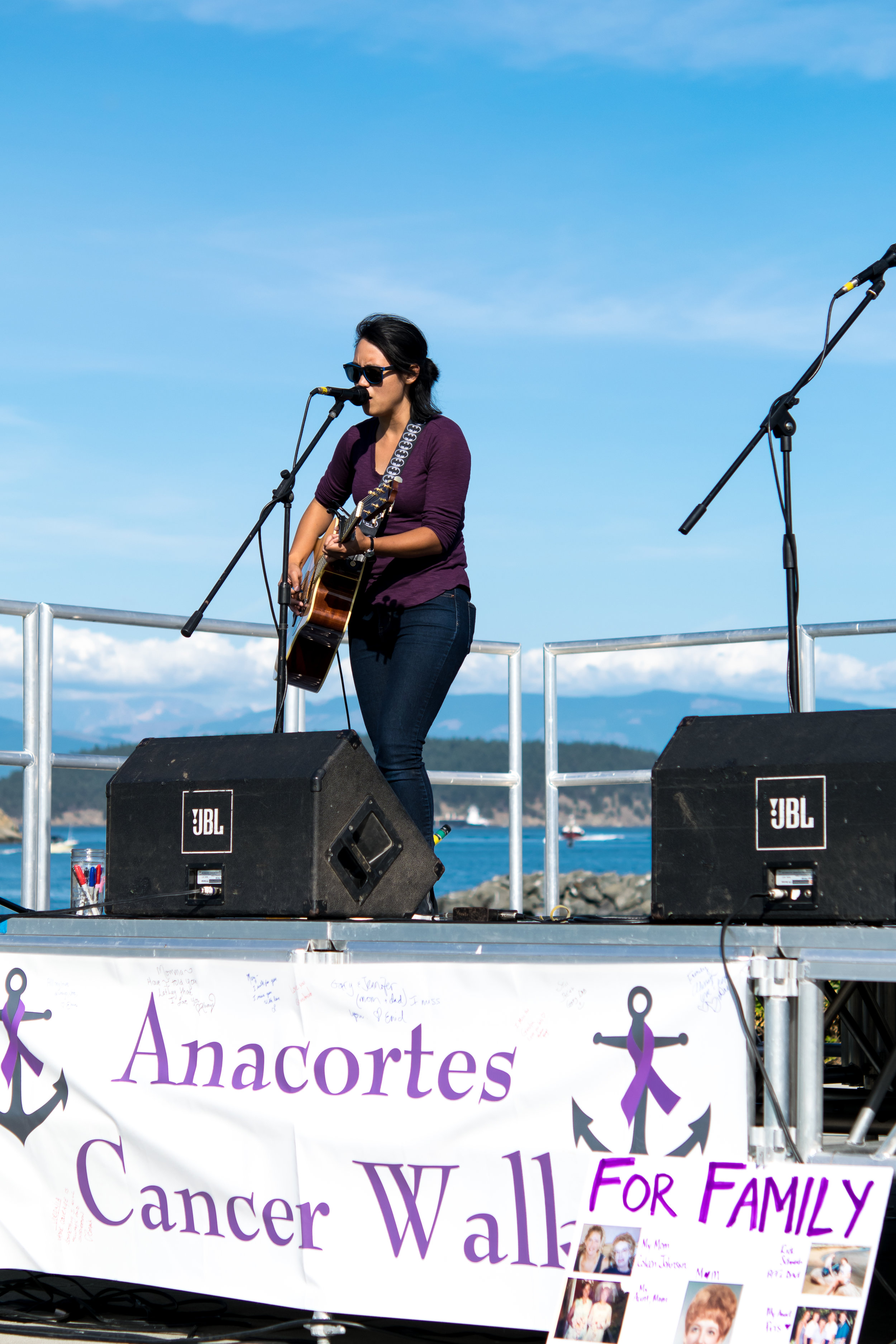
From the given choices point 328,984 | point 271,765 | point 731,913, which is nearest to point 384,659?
point 271,765

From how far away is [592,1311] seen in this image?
7.52 feet

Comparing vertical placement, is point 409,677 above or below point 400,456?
below

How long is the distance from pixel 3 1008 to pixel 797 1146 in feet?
5.21

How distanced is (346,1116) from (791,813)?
0.96m

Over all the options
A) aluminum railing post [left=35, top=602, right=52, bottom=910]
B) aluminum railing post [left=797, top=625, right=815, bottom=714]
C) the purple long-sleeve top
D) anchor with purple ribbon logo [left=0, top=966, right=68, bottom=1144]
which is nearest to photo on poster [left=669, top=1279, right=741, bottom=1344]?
anchor with purple ribbon logo [left=0, top=966, right=68, bottom=1144]

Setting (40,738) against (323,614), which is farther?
(40,738)

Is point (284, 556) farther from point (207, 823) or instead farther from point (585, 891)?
point (585, 891)

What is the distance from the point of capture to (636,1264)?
7.59 feet

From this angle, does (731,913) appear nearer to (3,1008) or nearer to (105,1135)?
(105,1135)

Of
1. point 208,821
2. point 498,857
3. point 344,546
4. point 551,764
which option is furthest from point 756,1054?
point 498,857

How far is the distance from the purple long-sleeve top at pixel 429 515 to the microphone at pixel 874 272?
0.94 meters

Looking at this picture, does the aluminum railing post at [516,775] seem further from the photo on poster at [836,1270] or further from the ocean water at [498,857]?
the ocean water at [498,857]
